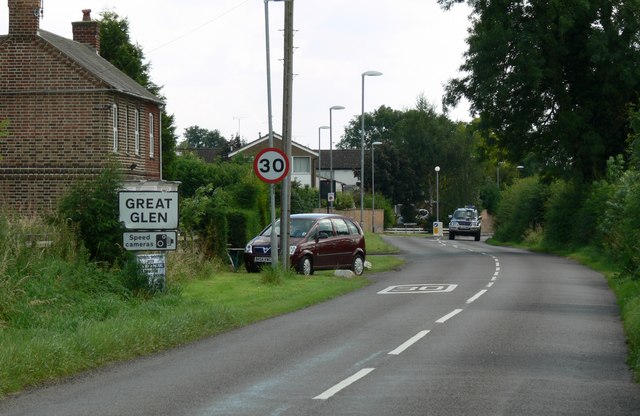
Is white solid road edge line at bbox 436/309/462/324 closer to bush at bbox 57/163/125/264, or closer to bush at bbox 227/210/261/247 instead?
bush at bbox 57/163/125/264

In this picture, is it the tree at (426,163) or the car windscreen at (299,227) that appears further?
the tree at (426,163)

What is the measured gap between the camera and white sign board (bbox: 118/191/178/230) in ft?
59.7

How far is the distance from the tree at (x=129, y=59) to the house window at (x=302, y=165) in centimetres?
4637

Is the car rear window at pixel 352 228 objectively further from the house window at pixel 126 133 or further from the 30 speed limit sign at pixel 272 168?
the house window at pixel 126 133

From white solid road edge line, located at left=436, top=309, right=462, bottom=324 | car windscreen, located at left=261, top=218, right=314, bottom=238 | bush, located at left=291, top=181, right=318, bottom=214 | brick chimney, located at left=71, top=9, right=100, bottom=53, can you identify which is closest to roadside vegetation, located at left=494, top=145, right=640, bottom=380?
white solid road edge line, located at left=436, top=309, right=462, bottom=324

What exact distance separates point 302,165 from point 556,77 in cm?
5804

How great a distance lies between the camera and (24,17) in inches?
1362

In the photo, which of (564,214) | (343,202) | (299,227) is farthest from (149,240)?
(343,202)

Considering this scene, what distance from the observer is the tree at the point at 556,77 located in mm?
44344

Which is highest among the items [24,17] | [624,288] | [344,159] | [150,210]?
[24,17]

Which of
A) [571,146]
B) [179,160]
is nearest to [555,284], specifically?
[571,146]

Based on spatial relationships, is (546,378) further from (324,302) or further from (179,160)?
(179,160)

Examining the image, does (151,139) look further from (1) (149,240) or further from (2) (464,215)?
(2) (464,215)

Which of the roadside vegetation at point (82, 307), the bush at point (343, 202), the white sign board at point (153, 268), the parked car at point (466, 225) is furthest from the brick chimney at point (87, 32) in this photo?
the bush at point (343, 202)
